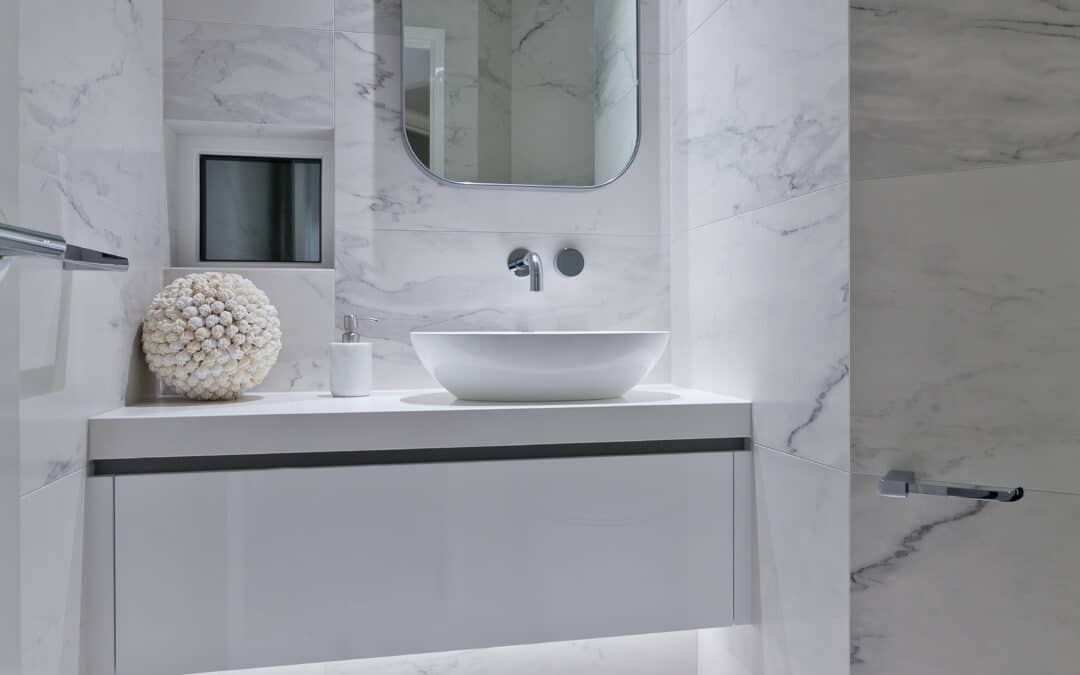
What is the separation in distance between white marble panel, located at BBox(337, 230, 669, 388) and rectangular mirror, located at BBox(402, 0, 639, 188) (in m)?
0.16

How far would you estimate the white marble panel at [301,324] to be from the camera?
160 centimetres

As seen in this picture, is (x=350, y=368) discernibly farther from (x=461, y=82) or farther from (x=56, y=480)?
(x=461, y=82)

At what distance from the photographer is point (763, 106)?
1.33 m

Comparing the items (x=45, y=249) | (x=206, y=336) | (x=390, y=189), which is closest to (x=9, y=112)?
(x=45, y=249)

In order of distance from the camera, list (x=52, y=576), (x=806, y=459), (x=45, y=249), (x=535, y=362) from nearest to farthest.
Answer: (x=45, y=249) → (x=52, y=576) → (x=806, y=459) → (x=535, y=362)

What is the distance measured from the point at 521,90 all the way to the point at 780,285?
33.2 inches

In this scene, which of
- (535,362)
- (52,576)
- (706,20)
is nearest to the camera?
(52,576)

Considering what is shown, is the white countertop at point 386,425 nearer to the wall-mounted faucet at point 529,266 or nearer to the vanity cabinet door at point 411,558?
the vanity cabinet door at point 411,558

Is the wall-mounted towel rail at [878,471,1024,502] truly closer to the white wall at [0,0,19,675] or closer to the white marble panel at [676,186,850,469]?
the white marble panel at [676,186,850,469]

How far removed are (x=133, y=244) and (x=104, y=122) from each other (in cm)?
24

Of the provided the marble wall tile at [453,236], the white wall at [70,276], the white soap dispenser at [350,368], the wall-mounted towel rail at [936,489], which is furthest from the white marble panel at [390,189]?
the wall-mounted towel rail at [936,489]

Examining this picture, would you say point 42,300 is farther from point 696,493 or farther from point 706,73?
point 706,73

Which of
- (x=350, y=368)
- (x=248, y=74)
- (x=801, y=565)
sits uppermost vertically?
(x=248, y=74)

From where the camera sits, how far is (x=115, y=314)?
49.7 inches
